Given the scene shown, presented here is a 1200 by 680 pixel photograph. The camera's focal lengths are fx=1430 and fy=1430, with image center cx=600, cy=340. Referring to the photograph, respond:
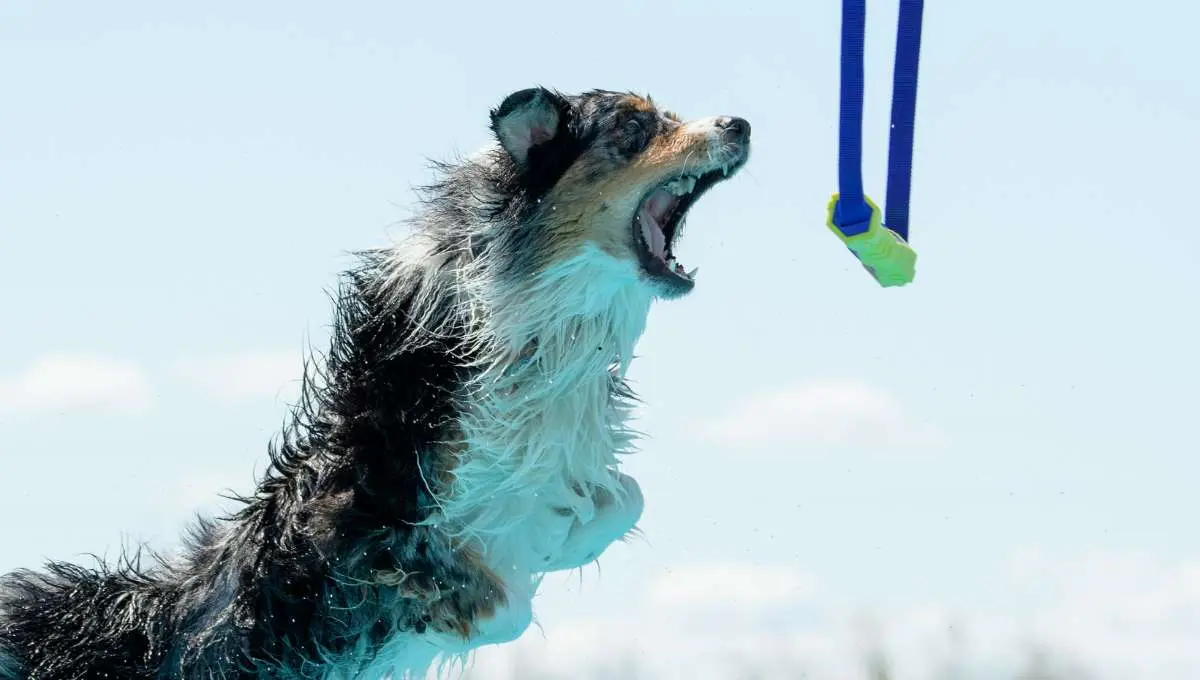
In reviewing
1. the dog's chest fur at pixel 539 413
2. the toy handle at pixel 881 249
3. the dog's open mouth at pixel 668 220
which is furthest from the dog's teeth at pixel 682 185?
the toy handle at pixel 881 249

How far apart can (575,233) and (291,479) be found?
5.47 feet

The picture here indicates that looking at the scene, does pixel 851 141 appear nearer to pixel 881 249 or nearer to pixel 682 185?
pixel 881 249

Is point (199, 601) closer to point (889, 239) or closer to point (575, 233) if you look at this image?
point (575, 233)

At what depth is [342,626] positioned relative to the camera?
20.0ft

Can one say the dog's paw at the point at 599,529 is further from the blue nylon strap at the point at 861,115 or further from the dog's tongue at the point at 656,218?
the blue nylon strap at the point at 861,115

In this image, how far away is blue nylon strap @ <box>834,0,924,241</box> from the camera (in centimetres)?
581

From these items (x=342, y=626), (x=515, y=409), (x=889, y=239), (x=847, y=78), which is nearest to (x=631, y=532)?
(x=515, y=409)

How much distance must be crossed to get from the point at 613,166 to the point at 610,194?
150 mm

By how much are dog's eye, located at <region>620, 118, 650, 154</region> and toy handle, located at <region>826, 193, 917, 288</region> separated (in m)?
0.90

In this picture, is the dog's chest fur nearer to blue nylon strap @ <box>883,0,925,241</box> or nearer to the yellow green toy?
the yellow green toy

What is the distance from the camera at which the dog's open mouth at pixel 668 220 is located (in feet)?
20.5

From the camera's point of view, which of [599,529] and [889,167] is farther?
[599,529]

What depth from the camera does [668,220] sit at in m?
6.54

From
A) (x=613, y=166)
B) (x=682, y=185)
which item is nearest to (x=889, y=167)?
(x=682, y=185)
